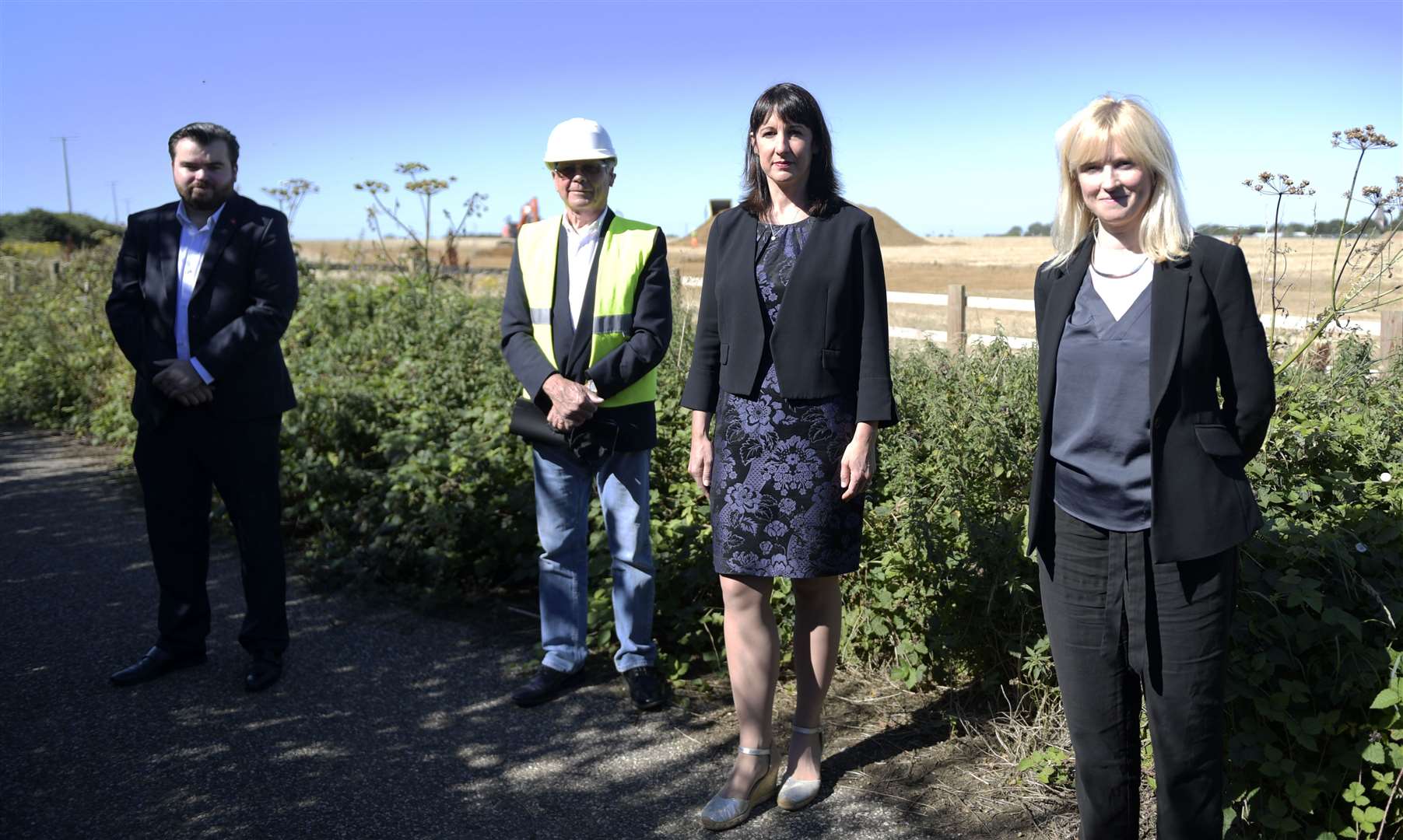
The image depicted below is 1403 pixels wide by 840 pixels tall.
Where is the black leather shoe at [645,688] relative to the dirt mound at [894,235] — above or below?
below

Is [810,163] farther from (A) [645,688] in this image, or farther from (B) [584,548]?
(A) [645,688]

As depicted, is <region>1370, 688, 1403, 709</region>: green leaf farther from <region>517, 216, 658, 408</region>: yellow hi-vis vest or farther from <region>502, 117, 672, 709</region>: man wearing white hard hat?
<region>517, 216, 658, 408</region>: yellow hi-vis vest

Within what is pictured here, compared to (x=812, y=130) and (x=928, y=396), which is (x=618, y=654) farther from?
(x=812, y=130)

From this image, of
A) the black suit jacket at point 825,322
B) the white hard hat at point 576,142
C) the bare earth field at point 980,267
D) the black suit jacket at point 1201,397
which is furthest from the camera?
the bare earth field at point 980,267

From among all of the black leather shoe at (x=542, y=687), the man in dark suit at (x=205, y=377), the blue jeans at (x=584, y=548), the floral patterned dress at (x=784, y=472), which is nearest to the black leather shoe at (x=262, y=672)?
the man in dark suit at (x=205, y=377)

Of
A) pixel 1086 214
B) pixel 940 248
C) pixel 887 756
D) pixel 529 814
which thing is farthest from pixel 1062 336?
pixel 940 248

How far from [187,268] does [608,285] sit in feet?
5.92

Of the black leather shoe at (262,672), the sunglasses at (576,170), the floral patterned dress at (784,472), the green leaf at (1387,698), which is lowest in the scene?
the black leather shoe at (262,672)

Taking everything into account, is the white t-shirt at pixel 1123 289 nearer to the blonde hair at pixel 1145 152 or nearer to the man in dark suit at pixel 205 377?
the blonde hair at pixel 1145 152

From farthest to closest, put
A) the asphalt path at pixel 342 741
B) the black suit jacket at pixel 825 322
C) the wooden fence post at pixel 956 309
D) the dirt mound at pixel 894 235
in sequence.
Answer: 1. the dirt mound at pixel 894 235
2. the wooden fence post at pixel 956 309
3. the asphalt path at pixel 342 741
4. the black suit jacket at pixel 825 322

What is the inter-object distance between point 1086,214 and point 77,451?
927 centimetres

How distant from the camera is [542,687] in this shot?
441cm

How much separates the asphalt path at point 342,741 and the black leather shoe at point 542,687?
7 cm

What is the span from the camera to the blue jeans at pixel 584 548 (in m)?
4.34
